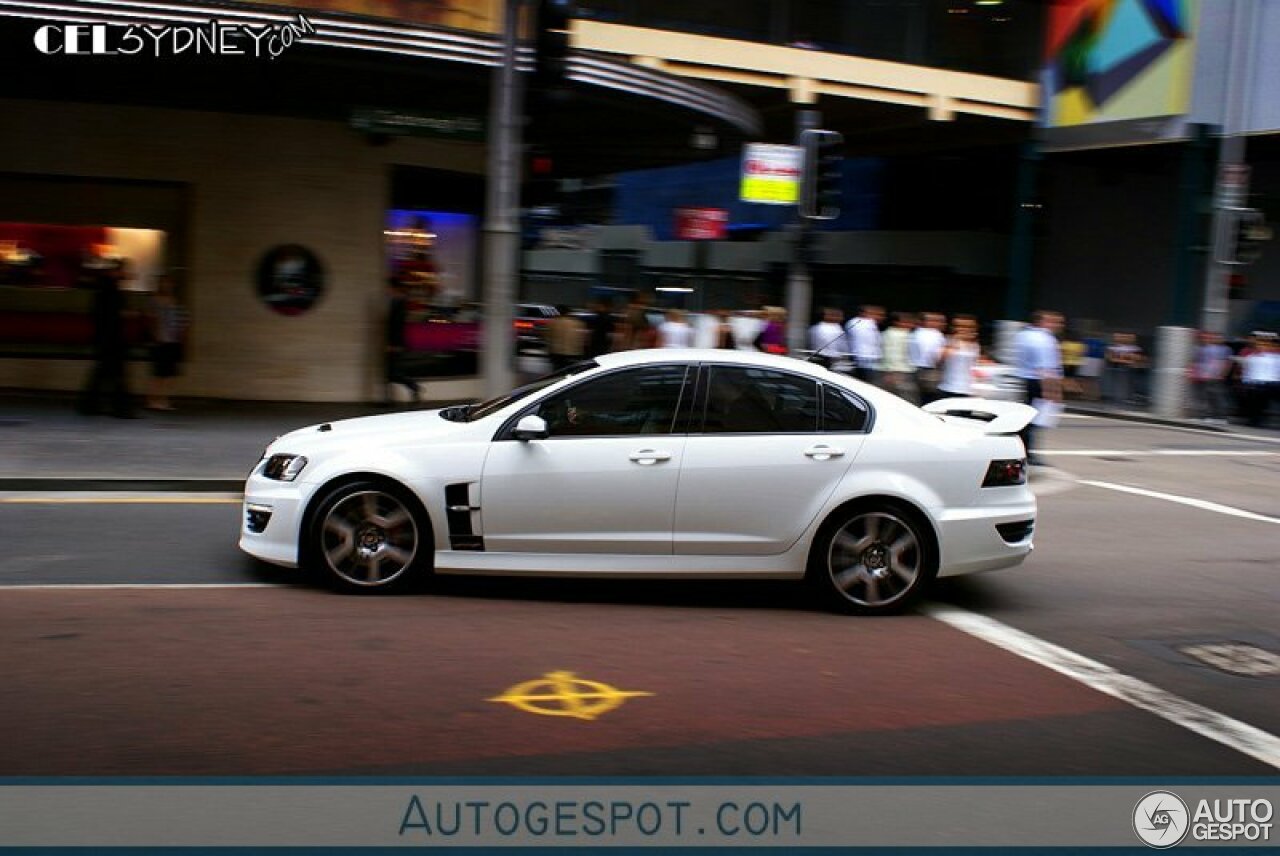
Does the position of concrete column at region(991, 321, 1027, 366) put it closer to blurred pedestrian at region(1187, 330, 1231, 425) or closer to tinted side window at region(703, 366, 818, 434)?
blurred pedestrian at region(1187, 330, 1231, 425)

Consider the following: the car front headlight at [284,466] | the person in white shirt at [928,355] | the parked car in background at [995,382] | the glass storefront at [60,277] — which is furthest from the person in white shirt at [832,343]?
the car front headlight at [284,466]

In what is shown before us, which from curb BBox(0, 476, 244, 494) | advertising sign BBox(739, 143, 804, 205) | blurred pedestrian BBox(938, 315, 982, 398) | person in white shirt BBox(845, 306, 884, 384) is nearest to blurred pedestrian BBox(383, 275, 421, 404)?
advertising sign BBox(739, 143, 804, 205)

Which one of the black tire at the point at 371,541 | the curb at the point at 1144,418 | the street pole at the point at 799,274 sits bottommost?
the curb at the point at 1144,418

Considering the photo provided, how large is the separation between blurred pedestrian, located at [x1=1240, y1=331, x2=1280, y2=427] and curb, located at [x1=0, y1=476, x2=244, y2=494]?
802 inches

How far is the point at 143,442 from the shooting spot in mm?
13000

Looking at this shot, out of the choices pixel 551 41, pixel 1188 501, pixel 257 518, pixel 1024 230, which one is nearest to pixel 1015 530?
pixel 257 518

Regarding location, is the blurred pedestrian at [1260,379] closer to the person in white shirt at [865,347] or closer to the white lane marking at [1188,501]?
the person in white shirt at [865,347]

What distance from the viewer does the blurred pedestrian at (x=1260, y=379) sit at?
24703mm

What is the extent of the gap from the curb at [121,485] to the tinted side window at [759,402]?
5.05 metres

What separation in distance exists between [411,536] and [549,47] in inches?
211

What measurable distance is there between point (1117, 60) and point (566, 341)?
16.5 meters

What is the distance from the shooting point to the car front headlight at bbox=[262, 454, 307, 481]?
295 inches

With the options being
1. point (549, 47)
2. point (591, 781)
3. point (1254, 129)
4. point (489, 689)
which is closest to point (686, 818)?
point (591, 781)

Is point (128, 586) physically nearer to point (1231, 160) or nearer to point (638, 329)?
point (638, 329)
